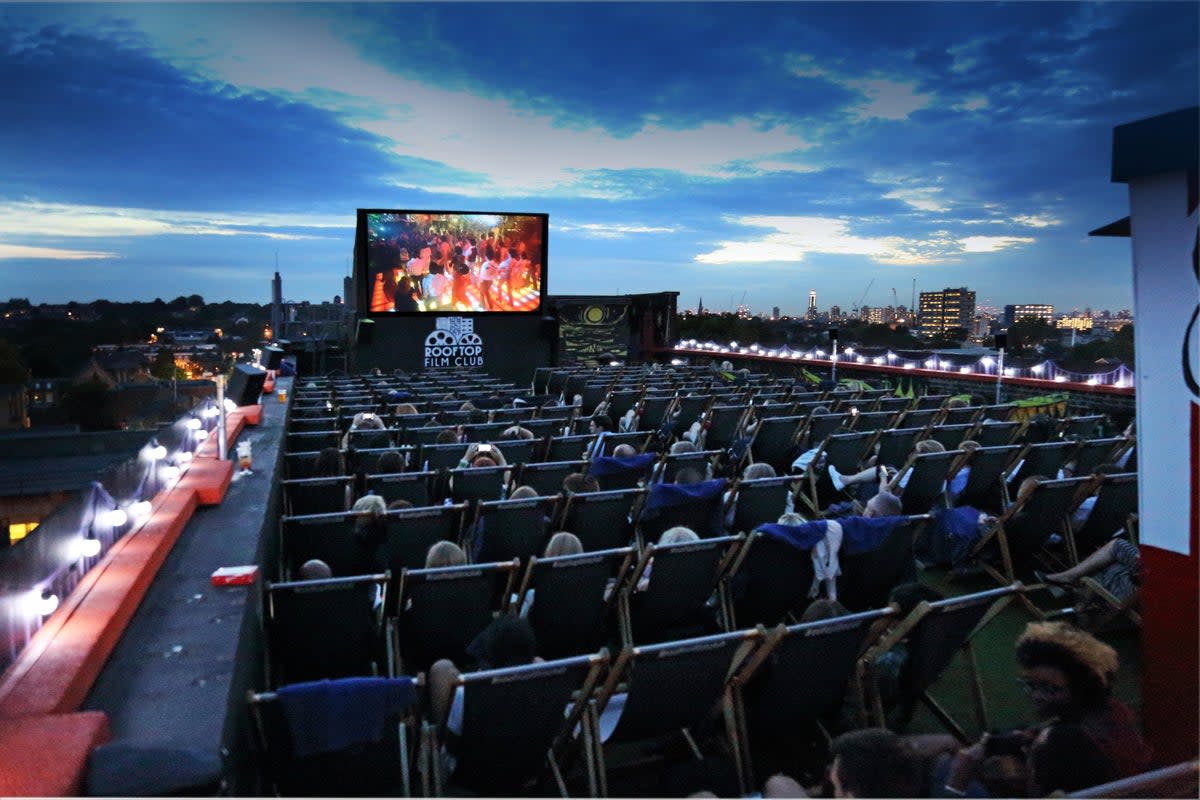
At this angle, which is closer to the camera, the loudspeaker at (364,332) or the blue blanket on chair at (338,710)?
the blue blanket on chair at (338,710)

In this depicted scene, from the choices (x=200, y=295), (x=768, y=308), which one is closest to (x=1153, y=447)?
(x=200, y=295)

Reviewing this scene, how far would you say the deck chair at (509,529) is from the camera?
4211 mm

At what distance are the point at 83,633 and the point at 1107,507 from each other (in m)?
4.99

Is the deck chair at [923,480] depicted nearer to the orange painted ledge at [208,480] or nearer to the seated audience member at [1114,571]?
the seated audience member at [1114,571]

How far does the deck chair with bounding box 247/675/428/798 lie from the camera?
213 centimetres

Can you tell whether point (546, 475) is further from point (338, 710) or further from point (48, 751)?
point (48, 751)

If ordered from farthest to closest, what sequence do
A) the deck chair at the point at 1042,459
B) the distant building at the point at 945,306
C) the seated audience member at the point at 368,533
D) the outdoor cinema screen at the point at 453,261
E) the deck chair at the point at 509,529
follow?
the distant building at the point at 945,306 < the outdoor cinema screen at the point at 453,261 < the deck chair at the point at 1042,459 < the deck chair at the point at 509,529 < the seated audience member at the point at 368,533

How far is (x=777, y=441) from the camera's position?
7.26 meters

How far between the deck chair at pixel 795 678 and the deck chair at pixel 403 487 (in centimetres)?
285

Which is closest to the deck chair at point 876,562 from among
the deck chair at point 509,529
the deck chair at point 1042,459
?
the deck chair at point 509,529

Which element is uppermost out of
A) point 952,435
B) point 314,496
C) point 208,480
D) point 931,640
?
point 952,435

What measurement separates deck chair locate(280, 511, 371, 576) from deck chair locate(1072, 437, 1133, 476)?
194 inches

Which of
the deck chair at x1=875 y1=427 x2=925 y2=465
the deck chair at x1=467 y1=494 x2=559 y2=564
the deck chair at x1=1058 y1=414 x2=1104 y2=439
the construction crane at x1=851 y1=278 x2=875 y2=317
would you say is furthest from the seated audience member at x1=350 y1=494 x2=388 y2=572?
the construction crane at x1=851 y1=278 x2=875 y2=317

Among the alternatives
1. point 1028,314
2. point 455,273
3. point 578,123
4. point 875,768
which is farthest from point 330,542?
point 1028,314
